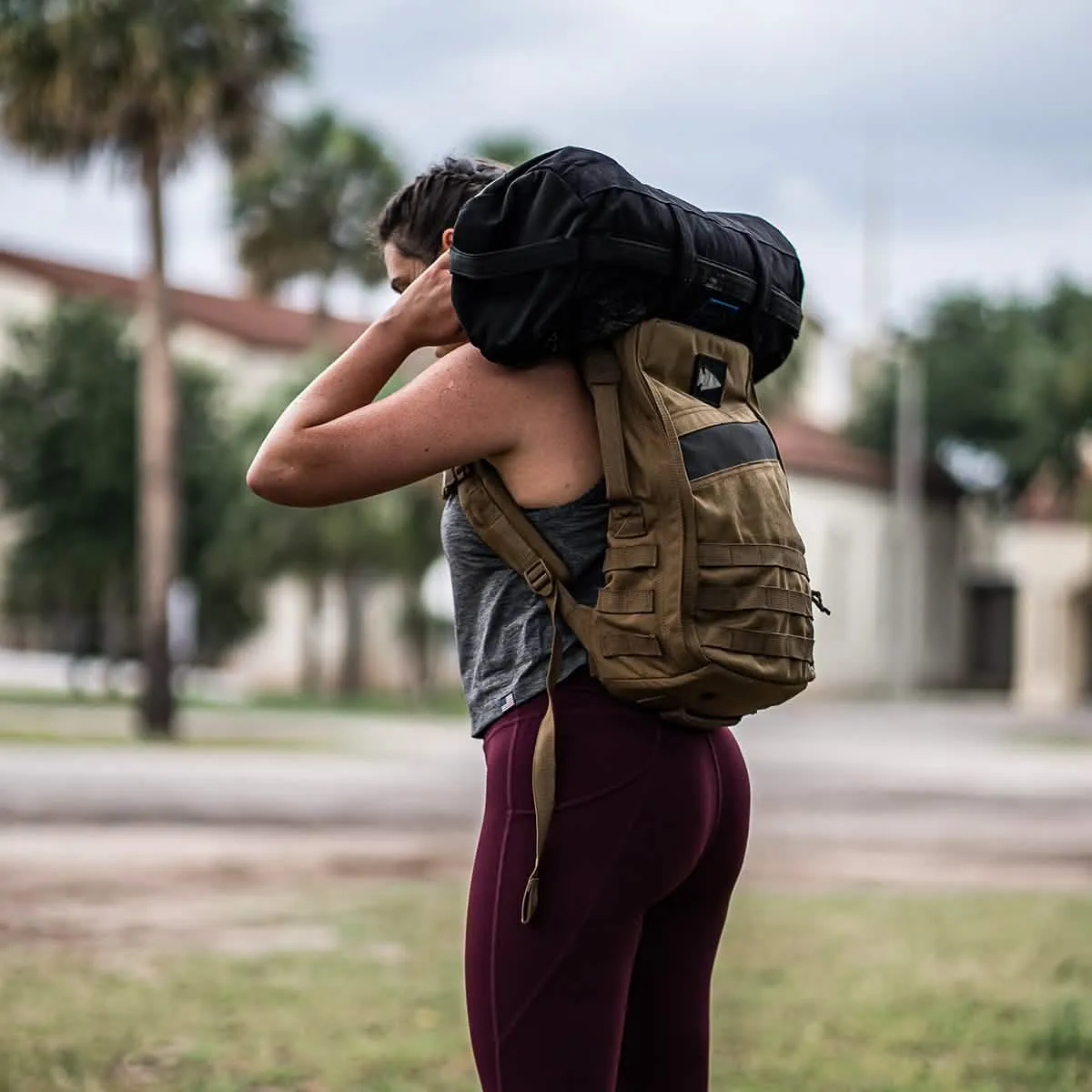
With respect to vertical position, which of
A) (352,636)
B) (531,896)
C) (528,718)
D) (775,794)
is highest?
(528,718)

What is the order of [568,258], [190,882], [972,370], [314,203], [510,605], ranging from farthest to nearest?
[972,370]
[314,203]
[190,882]
[510,605]
[568,258]

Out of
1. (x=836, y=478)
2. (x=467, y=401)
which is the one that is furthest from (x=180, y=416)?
(x=467, y=401)

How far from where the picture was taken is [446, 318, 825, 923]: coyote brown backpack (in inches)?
83.8

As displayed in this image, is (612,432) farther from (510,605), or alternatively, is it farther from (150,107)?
(150,107)

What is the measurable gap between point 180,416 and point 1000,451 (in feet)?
79.5

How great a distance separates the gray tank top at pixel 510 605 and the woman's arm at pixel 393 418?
11 cm

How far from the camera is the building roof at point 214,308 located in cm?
4522

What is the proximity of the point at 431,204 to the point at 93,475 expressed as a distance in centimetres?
3599

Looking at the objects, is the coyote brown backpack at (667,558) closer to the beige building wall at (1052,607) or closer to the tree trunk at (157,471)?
the tree trunk at (157,471)

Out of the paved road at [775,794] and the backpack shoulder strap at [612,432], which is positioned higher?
the backpack shoulder strap at [612,432]

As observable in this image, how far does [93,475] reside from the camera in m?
37.3

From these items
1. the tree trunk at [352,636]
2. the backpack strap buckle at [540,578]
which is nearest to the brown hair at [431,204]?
the backpack strap buckle at [540,578]

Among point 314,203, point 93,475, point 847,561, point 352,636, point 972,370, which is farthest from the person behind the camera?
point 972,370

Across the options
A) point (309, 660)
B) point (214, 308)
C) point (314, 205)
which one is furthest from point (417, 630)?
point (214, 308)
